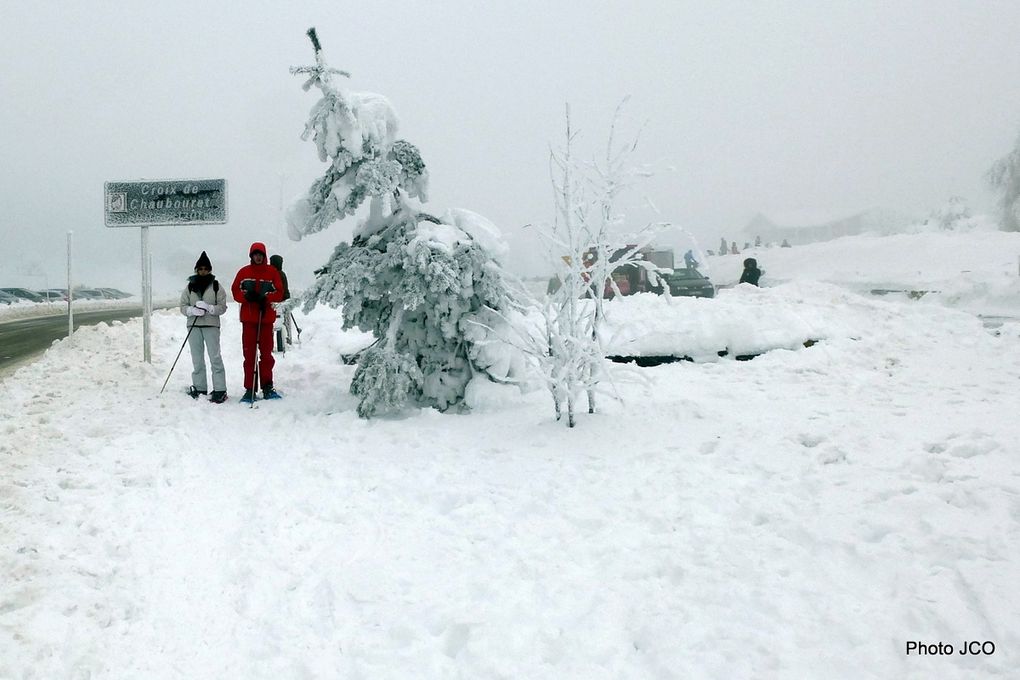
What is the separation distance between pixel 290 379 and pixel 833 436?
724 cm

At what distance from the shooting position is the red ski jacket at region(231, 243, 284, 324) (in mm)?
7809

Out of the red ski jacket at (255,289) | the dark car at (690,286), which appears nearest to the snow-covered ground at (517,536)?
the red ski jacket at (255,289)

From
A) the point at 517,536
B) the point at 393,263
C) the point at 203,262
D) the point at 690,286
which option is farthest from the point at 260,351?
the point at 690,286

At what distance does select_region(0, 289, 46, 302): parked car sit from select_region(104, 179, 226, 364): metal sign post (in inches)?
1687

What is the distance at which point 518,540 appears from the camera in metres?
4.20

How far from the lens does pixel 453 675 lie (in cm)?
303

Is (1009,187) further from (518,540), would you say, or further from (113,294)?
(113,294)

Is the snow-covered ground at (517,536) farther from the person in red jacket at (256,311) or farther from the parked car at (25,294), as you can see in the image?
the parked car at (25,294)

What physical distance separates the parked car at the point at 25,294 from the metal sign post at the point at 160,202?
4285cm

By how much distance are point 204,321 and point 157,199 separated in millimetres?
3190

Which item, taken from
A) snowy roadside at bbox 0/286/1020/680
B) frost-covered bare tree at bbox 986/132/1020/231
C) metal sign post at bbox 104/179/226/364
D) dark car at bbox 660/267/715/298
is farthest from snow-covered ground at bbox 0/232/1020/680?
frost-covered bare tree at bbox 986/132/1020/231

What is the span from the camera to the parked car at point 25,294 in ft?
142

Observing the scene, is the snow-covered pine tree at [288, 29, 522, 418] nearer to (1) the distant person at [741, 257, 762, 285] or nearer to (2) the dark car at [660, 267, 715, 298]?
(2) the dark car at [660, 267, 715, 298]

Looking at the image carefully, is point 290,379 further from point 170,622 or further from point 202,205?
point 170,622
